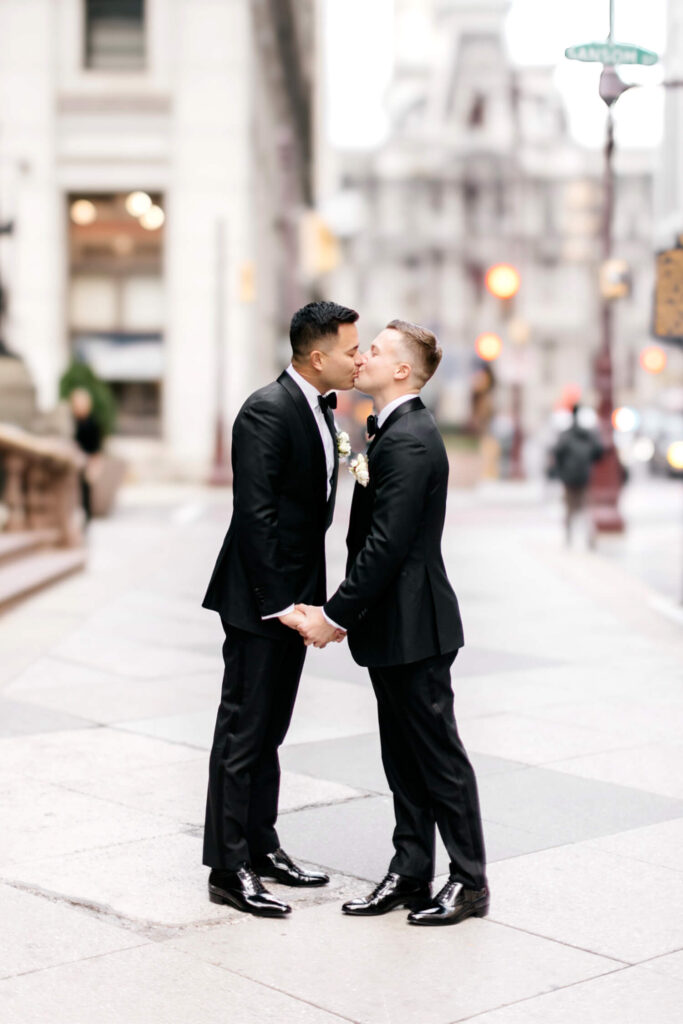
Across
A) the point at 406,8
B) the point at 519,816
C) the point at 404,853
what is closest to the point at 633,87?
the point at 519,816

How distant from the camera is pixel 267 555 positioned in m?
4.87

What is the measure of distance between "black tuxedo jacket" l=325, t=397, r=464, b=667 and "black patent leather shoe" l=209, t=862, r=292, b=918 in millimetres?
795

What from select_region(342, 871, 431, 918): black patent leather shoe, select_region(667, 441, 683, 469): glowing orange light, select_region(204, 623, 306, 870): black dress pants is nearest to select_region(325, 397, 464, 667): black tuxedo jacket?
select_region(204, 623, 306, 870): black dress pants

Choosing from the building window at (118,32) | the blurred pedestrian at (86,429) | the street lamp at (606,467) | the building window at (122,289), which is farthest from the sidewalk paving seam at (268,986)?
the building window at (118,32)

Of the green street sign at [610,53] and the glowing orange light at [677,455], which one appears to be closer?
the green street sign at [610,53]

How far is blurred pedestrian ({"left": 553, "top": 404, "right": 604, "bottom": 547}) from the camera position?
20.9m

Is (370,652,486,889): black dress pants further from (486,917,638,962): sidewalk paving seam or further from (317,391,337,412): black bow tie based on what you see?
(317,391,337,412): black bow tie

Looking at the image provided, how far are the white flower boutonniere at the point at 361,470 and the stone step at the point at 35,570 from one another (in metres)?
8.00

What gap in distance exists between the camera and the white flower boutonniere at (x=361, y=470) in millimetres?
4891

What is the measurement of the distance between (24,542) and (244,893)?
11.3 m

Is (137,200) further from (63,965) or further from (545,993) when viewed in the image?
(545,993)

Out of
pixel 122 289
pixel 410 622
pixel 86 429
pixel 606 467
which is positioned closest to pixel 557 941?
pixel 410 622

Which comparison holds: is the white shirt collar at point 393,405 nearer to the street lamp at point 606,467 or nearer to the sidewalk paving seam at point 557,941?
the sidewalk paving seam at point 557,941

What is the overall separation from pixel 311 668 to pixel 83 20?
30842mm
